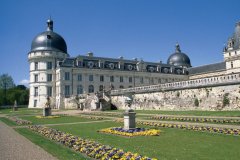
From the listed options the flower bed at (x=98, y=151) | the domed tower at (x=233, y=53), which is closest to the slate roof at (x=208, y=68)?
the domed tower at (x=233, y=53)

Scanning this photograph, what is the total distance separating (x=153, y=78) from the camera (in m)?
73.8

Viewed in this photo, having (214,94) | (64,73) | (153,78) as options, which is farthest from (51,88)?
(214,94)

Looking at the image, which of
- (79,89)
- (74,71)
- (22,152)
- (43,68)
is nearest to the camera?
(22,152)

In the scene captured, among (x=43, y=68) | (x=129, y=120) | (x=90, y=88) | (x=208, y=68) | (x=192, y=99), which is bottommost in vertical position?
(x=129, y=120)

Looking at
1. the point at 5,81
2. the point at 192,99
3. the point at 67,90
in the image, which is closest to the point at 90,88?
the point at 67,90

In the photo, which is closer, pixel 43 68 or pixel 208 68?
pixel 43 68

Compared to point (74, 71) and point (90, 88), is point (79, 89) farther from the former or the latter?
point (74, 71)

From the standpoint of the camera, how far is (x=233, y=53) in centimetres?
6200

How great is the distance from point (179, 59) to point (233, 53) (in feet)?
89.1

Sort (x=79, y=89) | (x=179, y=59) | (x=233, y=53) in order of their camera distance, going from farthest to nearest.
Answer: (x=179, y=59)
(x=79, y=89)
(x=233, y=53)

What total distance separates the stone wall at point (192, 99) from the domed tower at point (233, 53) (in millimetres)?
33013

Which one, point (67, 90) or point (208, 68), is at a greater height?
point (208, 68)

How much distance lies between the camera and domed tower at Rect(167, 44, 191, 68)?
8756 cm

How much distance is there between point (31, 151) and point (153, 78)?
65.2 metres
